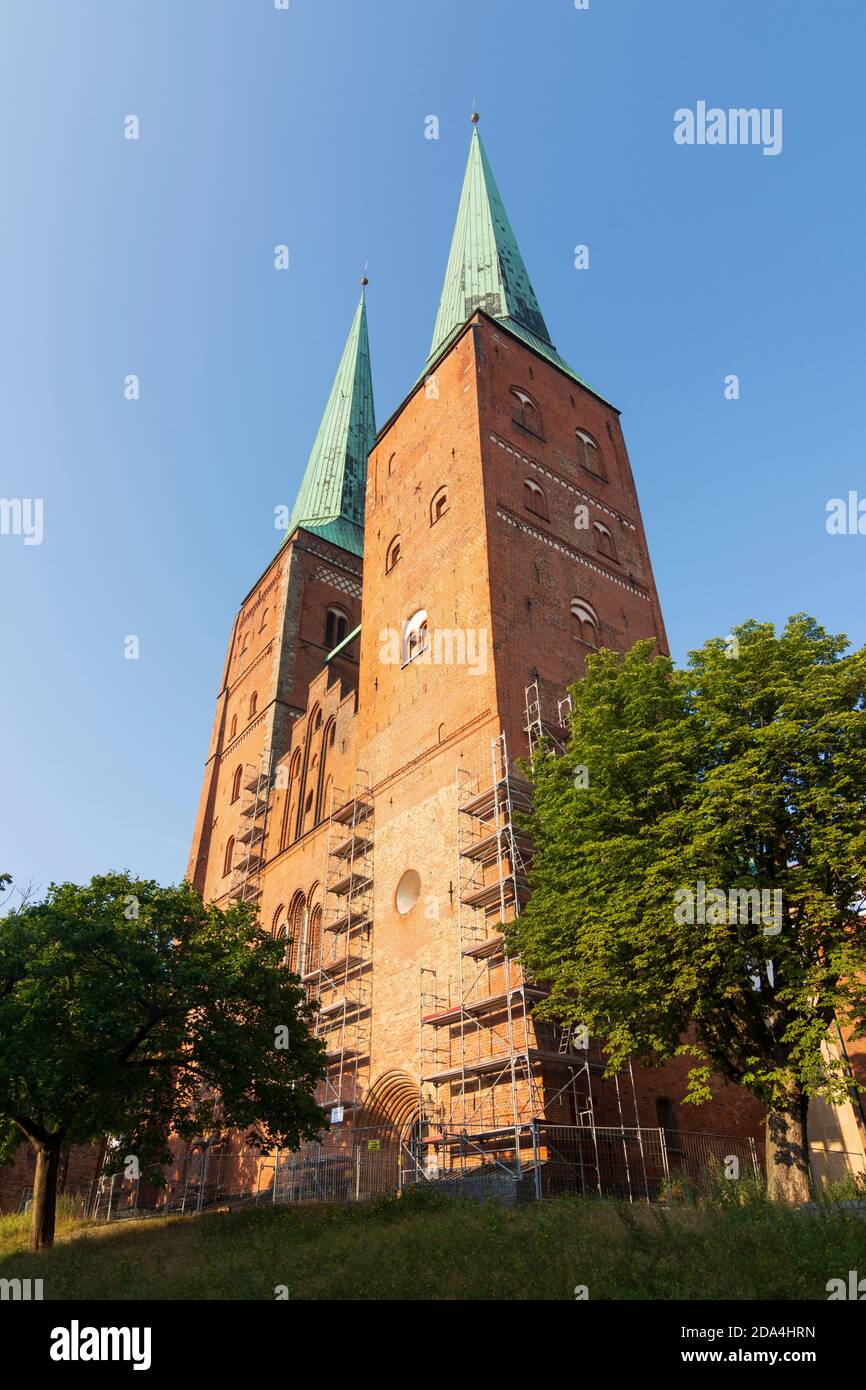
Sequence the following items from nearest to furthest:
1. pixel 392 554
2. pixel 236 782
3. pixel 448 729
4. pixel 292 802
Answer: pixel 448 729
pixel 392 554
pixel 292 802
pixel 236 782

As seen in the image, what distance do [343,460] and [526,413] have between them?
2064 cm

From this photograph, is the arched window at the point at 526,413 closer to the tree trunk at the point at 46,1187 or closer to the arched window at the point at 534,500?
the arched window at the point at 534,500

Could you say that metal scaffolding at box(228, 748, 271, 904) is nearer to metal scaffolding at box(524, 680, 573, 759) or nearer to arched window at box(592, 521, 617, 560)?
metal scaffolding at box(524, 680, 573, 759)

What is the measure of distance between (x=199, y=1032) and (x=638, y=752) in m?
9.17

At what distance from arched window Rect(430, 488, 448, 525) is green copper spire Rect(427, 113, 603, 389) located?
6585mm

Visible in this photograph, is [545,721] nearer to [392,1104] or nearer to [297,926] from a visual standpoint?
[392,1104]

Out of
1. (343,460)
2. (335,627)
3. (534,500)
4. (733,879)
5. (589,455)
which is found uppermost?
(343,460)

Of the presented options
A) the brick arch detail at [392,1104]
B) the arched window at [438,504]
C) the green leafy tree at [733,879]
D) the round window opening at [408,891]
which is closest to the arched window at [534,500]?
the arched window at [438,504]

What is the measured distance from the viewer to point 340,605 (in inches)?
1628

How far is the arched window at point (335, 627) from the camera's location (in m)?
40.3

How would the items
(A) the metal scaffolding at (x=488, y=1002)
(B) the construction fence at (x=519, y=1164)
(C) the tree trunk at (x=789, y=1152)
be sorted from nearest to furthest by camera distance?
(C) the tree trunk at (x=789, y=1152) → (B) the construction fence at (x=519, y=1164) → (A) the metal scaffolding at (x=488, y=1002)

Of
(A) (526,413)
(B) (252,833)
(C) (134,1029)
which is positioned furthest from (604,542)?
(C) (134,1029)

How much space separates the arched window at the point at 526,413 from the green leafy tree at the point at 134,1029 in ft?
60.3

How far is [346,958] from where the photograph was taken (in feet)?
73.7
